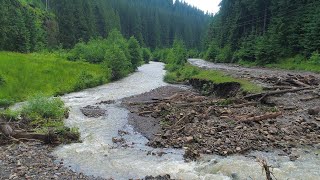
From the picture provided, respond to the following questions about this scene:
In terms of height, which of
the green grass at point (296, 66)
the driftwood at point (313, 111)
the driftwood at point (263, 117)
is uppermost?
the driftwood at point (313, 111)

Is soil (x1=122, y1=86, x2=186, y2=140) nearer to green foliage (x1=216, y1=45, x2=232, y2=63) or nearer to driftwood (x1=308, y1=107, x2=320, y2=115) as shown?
driftwood (x1=308, y1=107, x2=320, y2=115)

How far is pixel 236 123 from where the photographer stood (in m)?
20.1

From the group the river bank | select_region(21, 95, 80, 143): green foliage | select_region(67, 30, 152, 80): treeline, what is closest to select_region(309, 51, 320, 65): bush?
the river bank

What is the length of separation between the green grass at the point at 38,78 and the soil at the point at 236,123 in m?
13.7

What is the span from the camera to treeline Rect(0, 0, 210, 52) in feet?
205

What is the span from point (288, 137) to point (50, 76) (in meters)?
33.4

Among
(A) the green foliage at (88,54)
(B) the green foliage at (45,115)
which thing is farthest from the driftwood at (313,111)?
(A) the green foliage at (88,54)

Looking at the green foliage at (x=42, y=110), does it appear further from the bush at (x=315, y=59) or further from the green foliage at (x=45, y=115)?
the bush at (x=315, y=59)

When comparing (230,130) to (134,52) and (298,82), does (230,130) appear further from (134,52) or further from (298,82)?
(134,52)

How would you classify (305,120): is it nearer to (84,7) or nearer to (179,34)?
(84,7)

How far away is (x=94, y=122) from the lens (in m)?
24.0

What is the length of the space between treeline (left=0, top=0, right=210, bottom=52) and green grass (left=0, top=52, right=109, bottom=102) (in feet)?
61.3

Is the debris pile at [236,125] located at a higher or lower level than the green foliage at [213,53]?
higher

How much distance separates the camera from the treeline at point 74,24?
2458 inches
